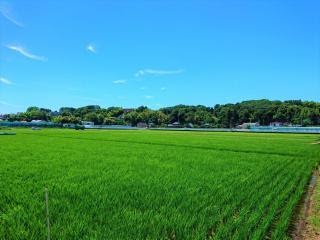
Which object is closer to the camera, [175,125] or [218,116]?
[175,125]

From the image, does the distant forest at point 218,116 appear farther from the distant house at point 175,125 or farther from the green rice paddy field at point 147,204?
the green rice paddy field at point 147,204

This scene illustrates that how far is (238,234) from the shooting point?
19.3ft

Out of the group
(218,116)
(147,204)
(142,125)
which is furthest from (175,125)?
(147,204)

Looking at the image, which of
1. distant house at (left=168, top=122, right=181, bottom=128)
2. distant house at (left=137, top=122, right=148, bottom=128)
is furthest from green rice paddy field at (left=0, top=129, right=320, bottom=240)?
distant house at (left=137, top=122, right=148, bottom=128)

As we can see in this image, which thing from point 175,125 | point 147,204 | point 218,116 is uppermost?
point 218,116

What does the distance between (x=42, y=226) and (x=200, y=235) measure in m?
2.68

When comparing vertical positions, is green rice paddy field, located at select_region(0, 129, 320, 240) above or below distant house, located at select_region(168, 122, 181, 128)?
below

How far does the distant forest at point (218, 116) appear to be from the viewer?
384 feet

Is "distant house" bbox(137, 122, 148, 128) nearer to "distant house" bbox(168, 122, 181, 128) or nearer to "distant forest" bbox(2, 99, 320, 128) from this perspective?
"distant forest" bbox(2, 99, 320, 128)

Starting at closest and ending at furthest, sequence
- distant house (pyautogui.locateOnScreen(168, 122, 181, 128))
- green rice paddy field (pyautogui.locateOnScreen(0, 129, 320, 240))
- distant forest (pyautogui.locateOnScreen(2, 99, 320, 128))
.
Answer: green rice paddy field (pyautogui.locateOnScreen(0, 129, 320, 240)) < distant forest (pyautogui.locateOnScreen(2, 99, 320, 128)) < distant house (pyautogui.locateOnScreen(168, 122, 181, 128))

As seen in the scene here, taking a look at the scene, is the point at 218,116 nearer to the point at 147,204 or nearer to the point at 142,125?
Result: the point at 142,125

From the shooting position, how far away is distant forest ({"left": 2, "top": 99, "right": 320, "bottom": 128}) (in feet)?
384

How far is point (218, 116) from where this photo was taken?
138m

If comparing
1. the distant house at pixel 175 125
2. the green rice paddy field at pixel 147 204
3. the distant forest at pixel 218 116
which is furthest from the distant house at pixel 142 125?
the green rice paddy field at pixel 147 204
